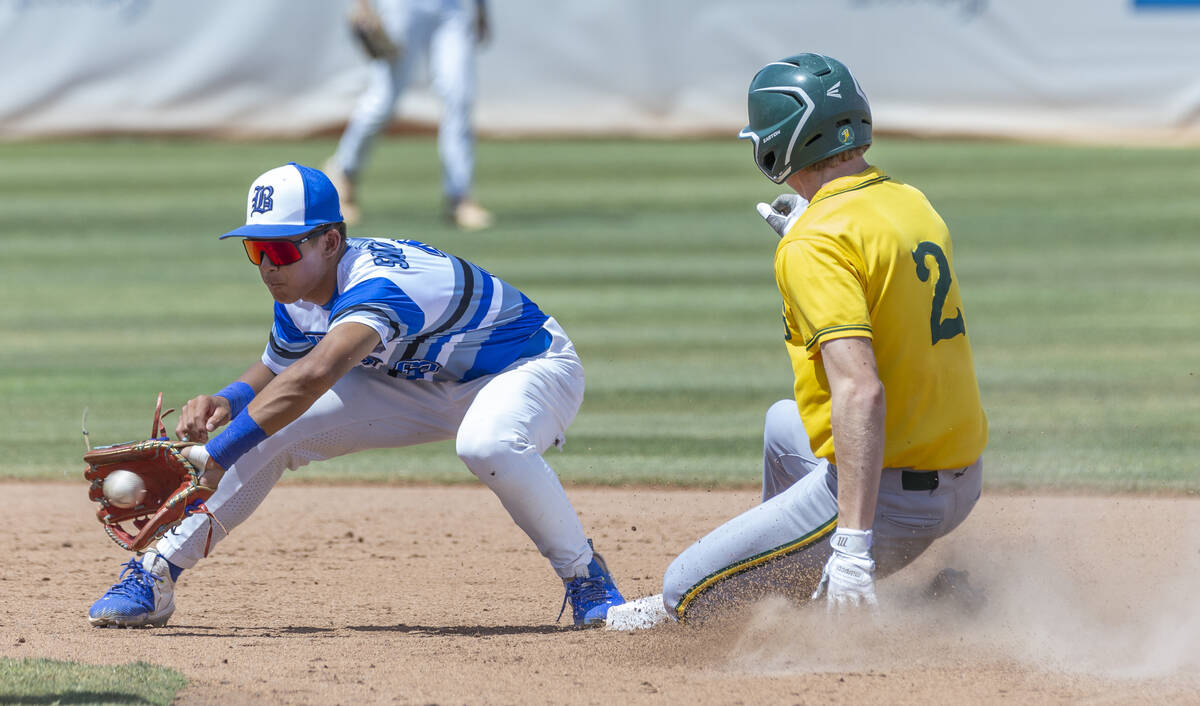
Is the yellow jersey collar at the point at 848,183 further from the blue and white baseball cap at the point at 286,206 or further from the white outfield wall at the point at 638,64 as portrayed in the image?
the white outfield wall at the point at 638,64

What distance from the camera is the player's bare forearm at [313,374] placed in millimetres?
4004

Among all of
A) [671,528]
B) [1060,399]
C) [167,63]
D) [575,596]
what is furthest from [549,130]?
[575,596]

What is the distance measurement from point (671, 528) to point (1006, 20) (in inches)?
426

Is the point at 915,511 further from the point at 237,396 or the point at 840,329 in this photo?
the point at 237,396

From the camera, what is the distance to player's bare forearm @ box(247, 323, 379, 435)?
400 cm

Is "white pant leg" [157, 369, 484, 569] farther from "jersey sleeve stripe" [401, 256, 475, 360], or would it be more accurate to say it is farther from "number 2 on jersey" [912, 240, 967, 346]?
"number 2 on jersey" [912, 240, 967, 346]

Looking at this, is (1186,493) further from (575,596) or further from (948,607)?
(575,596)

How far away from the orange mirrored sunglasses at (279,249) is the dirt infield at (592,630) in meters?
1.06

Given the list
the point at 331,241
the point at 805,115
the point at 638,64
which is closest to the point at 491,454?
the point at 331,241

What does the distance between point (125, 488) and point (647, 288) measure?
21.6 feet

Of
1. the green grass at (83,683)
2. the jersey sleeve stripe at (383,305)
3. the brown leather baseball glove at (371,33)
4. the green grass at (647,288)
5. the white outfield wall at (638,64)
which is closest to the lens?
the green grass at (83,683)

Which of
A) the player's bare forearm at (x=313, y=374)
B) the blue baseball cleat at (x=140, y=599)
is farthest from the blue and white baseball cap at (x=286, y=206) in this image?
the blue baseball cleat at (x=140, y=599)

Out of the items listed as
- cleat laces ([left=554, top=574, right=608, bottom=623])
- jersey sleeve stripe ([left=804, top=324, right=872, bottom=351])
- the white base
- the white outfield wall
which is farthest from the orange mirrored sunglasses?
the white outfield wall

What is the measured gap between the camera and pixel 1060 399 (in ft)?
25.2
